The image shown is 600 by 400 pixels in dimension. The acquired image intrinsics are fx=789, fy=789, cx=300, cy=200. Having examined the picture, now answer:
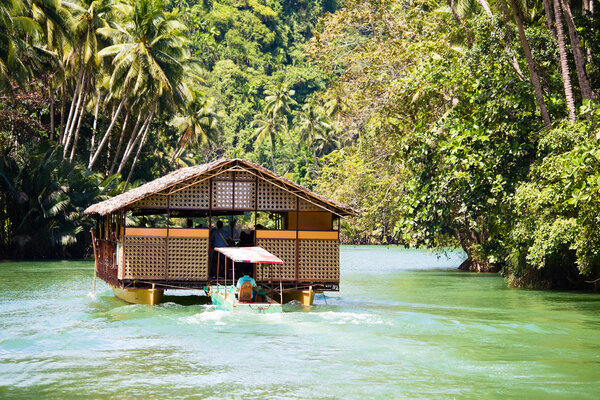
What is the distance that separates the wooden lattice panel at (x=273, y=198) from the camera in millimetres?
17141

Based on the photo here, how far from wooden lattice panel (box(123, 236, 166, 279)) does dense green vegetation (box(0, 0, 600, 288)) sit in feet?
25.1

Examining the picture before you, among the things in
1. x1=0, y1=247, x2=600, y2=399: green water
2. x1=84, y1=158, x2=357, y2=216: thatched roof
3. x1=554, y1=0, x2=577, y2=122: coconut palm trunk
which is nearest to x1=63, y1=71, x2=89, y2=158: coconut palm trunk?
x1=0, y1=247, x2=600, y2=399: green water

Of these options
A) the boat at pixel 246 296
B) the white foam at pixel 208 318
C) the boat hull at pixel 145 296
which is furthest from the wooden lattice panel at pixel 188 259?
the white foam at pixel 208 318

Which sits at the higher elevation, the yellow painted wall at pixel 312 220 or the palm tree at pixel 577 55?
the palm tree at pixel 577 55

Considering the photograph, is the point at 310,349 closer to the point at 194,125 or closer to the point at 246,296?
the point at 246,296

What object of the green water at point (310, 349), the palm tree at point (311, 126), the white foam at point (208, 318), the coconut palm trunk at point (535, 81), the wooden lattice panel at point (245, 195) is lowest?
the green water at point (310, 349)

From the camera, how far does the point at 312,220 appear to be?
17.8 meters

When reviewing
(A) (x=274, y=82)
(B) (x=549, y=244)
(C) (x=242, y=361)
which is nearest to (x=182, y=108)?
(B) (x=549, y=244)

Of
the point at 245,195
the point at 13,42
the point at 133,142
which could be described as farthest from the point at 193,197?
the point at 133,142

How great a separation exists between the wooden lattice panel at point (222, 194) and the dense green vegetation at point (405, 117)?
595 cm

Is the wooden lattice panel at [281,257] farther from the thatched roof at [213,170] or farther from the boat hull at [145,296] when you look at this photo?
the boat hull at [145,296]

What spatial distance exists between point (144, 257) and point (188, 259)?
0.92 meters

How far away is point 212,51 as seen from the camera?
76500 millimetres

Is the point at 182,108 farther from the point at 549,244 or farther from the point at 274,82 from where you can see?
the point at 274,82
